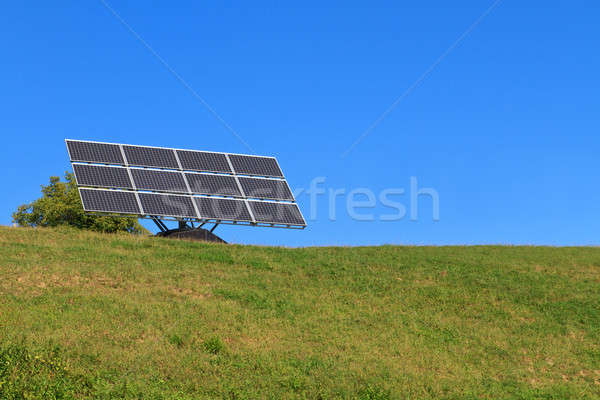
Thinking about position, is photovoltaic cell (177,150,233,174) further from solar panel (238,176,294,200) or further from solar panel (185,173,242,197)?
solar panel (238,176,294,200)

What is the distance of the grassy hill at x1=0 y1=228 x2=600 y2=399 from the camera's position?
18.6 meters

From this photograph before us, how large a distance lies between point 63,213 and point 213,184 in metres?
15.1

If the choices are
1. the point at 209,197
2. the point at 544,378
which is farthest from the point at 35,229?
the point at 544,378

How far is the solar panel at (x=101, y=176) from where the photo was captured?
115 feet

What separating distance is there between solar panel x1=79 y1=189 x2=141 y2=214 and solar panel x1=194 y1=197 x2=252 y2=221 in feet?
11.8

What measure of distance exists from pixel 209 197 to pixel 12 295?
45.3 feet

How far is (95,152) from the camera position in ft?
121

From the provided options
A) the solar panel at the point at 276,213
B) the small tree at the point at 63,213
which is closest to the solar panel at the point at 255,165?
the solar panel at the point at 276,213

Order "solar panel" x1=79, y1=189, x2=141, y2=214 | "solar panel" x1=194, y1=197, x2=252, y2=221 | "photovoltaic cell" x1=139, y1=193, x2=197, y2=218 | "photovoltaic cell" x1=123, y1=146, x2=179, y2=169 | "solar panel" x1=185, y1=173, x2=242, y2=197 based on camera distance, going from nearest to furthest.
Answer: "solar panel" x1=79, y1=189, x2=141, y2=214
"photovoltaic cell" x1=139, y1=193, x2=197, y2=218
"solar panel" x1=194, y1=197, x2=252, y2=221
"solar panel" x1=185, y1=173, x2=242, y2=197
"photovoltaic cell" x1=123, y1=146, x2=179, y2=169

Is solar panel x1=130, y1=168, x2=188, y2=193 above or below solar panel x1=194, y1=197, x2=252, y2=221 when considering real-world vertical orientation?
above

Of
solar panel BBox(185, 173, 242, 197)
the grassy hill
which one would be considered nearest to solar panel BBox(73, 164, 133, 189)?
the grassy hill

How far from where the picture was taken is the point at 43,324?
2148cm

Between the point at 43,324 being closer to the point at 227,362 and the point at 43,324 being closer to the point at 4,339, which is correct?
the point at 4,339

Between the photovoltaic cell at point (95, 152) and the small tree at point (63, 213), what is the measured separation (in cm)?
905
